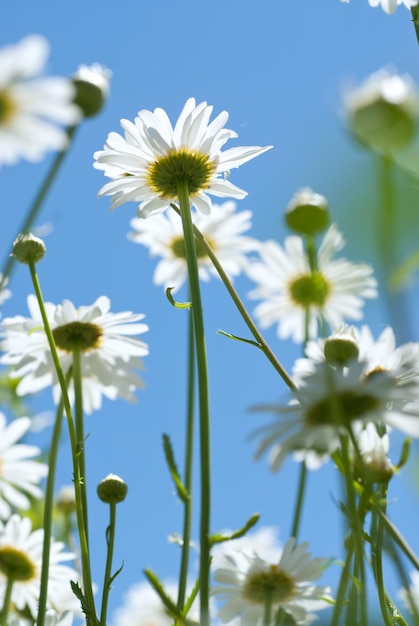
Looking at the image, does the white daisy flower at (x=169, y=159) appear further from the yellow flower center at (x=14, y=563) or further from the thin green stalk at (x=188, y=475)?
the yellow flower center at (x=14, y=563)

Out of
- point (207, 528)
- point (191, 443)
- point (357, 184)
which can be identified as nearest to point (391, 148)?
point (357, 184)

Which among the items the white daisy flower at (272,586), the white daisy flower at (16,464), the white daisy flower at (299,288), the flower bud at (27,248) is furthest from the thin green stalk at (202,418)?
the white daisy flower at (299,288)

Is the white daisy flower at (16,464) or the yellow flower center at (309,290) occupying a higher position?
the yellow flower center at (309,290)

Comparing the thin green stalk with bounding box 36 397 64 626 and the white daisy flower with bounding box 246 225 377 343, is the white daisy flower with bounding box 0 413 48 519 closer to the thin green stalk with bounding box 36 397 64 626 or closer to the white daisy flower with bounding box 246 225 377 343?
the thin green stalk with bounding box 36 397 64 626

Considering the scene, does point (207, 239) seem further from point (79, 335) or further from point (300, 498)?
point (300, 498)

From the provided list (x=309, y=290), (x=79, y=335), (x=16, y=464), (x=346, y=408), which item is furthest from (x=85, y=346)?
(x=346, y=408)

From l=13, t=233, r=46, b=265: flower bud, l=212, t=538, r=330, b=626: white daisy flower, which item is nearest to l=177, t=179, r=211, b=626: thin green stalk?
l=13, t=233, r=46, b=265: flower bud

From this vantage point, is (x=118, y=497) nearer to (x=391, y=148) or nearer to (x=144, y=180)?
(x=144, y=180)
